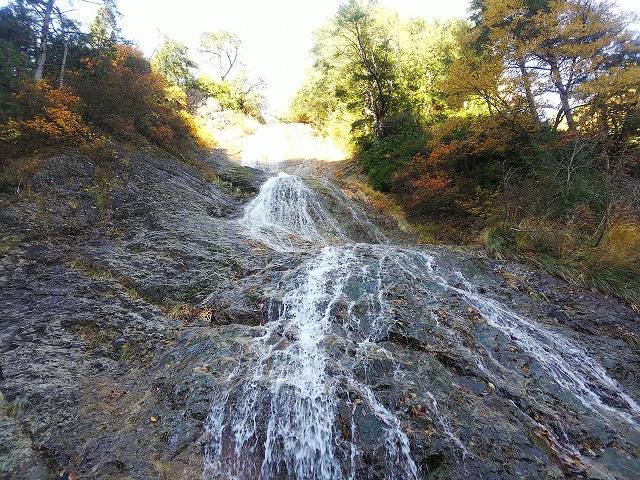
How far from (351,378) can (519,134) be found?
37.7 ft

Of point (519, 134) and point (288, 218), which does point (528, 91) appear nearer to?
point (519, 134)

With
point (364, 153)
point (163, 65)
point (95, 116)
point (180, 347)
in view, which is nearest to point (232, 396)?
point (180, 347)

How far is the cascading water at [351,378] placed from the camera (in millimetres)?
3857

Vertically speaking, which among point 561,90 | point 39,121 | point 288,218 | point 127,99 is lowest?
point 288,218

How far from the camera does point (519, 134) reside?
12.3 m

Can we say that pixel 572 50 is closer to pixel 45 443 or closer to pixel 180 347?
pixel 180 347

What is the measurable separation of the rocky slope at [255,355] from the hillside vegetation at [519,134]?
5.63 feet

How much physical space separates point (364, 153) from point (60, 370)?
16420 mm

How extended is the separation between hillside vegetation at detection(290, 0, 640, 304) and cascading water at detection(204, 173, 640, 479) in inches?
96.9

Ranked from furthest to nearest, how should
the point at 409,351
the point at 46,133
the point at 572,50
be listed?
the point at 572,50 → the point at 46,133 → the point at 409,351

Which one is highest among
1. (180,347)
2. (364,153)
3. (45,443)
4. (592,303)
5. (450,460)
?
(364,153)

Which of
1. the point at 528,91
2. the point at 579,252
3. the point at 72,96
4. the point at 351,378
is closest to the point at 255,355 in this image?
the point at 351,378

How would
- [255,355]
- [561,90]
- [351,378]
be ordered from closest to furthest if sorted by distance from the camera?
[351,378] < [255,355] < [561,90]

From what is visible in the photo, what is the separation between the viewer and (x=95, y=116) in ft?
32.8
